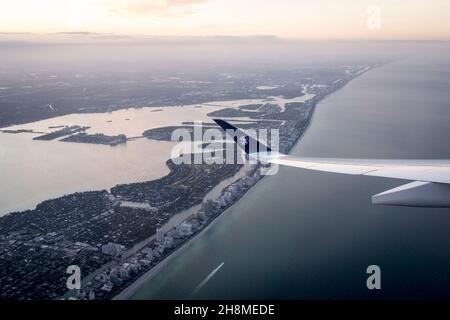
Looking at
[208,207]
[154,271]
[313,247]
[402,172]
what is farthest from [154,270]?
[402,172]

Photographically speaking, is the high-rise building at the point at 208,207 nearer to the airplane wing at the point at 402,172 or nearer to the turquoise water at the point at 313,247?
the turquoise water at the point at 313,247

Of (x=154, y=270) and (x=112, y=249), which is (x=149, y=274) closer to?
(x=154, y=270)

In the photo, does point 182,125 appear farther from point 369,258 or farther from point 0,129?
point 369,258

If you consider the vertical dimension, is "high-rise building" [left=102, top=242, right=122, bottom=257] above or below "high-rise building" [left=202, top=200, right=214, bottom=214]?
below

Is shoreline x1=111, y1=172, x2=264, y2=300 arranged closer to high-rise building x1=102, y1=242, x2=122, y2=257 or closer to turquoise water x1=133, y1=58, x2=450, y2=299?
turquoise water x1=133, y1=58, x2=450, y2=299

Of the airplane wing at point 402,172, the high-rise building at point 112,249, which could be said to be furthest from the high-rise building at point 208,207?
the airplane wing at point 402,172

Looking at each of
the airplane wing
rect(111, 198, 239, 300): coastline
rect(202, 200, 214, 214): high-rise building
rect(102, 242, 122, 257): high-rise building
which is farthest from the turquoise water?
the airplane wing
